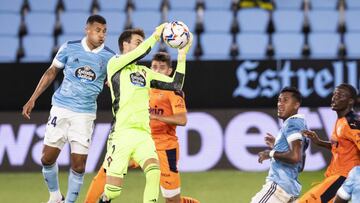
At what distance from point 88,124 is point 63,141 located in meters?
0.31

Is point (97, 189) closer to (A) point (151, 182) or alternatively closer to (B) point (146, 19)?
(A) point (151, 182)

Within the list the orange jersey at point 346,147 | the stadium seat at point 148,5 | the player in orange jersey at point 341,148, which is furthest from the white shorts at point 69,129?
the stadium seat at point 148,5

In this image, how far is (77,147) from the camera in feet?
29.6

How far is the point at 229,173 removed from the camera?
12656mm

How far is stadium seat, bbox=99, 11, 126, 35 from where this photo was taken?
15202 mm

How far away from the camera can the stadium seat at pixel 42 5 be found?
51.0 ft

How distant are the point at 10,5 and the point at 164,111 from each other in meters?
7.14

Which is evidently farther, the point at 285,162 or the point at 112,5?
the point at 112,5

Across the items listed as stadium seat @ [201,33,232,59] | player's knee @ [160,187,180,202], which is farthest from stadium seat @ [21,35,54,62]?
player's knee @ [160,187,180,202]

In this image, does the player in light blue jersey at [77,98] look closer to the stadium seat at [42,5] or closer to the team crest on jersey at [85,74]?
the team crest on jersey at [85,74]

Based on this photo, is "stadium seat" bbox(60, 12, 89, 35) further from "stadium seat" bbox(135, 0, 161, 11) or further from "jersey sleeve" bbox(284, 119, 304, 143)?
"jersey sleeve" bbox(284, 119, 304, 143)

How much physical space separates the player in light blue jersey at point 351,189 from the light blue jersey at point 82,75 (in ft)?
8.72

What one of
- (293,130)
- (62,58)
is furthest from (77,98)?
(293,130)

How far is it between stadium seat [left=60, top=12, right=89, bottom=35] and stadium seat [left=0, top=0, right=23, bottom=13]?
2.54 feet
